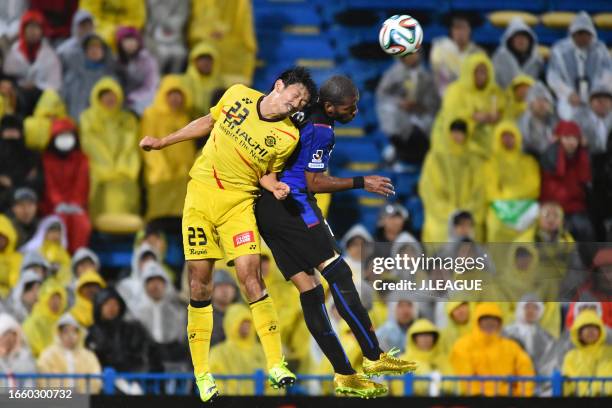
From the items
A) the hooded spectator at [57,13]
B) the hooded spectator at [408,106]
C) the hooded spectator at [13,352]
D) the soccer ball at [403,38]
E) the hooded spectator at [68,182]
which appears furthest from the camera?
the hooded spectator at [57,13]

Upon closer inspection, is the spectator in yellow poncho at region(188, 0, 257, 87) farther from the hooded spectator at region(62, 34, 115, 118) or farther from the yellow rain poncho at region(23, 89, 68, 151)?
the yellow rain poncho at region(23, 89, 68, 151)

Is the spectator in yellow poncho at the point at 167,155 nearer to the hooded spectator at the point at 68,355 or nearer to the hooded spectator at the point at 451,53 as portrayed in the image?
the hooded spectator at the point at 68,355

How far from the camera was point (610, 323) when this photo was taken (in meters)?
13.3

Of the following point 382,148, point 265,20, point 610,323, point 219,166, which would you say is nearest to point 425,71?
point 382,148

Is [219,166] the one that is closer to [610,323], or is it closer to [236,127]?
[236,127]

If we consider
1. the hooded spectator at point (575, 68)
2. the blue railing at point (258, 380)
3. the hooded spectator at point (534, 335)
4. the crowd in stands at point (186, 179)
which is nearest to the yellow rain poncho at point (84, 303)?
the crowd in stands at point (186, 179)

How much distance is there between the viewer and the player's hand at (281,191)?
9438mm

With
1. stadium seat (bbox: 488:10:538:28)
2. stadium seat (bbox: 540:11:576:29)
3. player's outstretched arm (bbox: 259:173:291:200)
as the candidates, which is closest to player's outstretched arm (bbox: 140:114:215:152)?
player's outstretched arm (bbox: 259:173:291:200)

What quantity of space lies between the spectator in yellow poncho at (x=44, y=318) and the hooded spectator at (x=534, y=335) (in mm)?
3886

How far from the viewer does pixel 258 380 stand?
474 inches

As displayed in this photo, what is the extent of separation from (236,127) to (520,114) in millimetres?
6023

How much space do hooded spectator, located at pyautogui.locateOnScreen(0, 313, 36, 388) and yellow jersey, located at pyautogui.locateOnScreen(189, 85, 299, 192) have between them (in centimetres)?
386

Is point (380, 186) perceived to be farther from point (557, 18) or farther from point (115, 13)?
point (557, 18)

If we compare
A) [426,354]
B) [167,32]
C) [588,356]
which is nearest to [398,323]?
[426,354]
